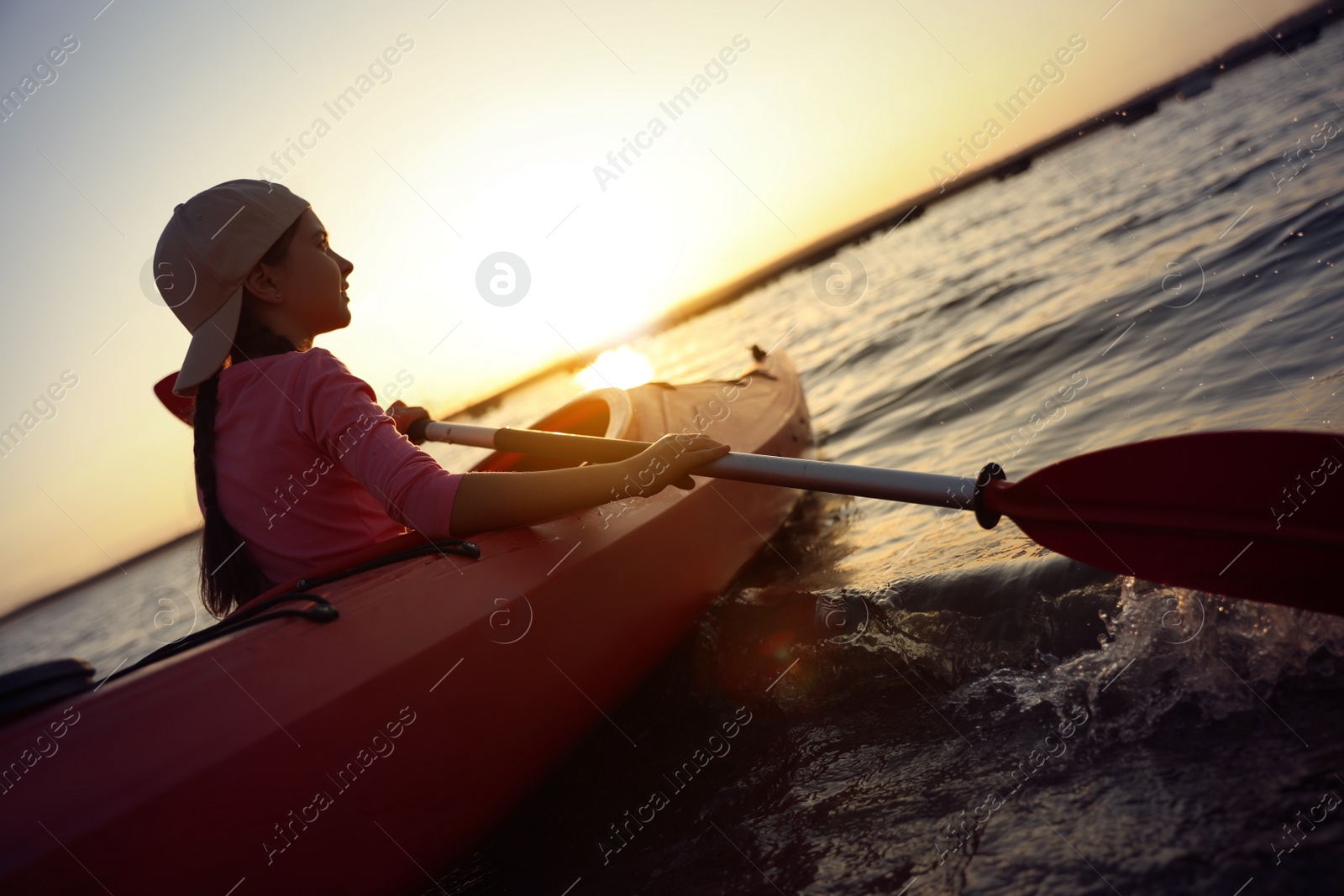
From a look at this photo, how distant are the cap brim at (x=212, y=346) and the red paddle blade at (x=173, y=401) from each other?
48cm

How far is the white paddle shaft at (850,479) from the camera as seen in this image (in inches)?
88.7

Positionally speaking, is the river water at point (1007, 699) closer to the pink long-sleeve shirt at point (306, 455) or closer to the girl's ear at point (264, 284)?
the pink long-sleeve shirt at point (306, 455)

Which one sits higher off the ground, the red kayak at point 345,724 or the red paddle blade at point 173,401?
the red paddle blade at point 173,401

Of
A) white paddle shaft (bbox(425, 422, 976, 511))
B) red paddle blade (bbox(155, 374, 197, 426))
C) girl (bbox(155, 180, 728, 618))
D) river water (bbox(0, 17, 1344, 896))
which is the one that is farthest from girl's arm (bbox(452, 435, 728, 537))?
red paddle blade (bbox(155, 374, 197, 426))

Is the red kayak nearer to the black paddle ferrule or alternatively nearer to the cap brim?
the cap brim

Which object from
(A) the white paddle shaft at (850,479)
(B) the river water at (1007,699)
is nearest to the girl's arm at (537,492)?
(A) the white paddle shaft at (850,479)

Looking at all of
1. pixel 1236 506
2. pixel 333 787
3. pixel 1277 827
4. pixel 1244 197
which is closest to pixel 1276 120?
pixel 1244 197

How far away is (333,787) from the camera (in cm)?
173

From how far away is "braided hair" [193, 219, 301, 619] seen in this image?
2.12 metres

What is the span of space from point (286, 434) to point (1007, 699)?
210 cm

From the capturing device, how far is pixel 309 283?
227cm

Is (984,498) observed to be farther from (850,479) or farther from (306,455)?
(306,455)

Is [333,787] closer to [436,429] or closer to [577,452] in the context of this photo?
[577,452]

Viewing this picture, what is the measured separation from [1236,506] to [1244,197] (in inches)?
292
